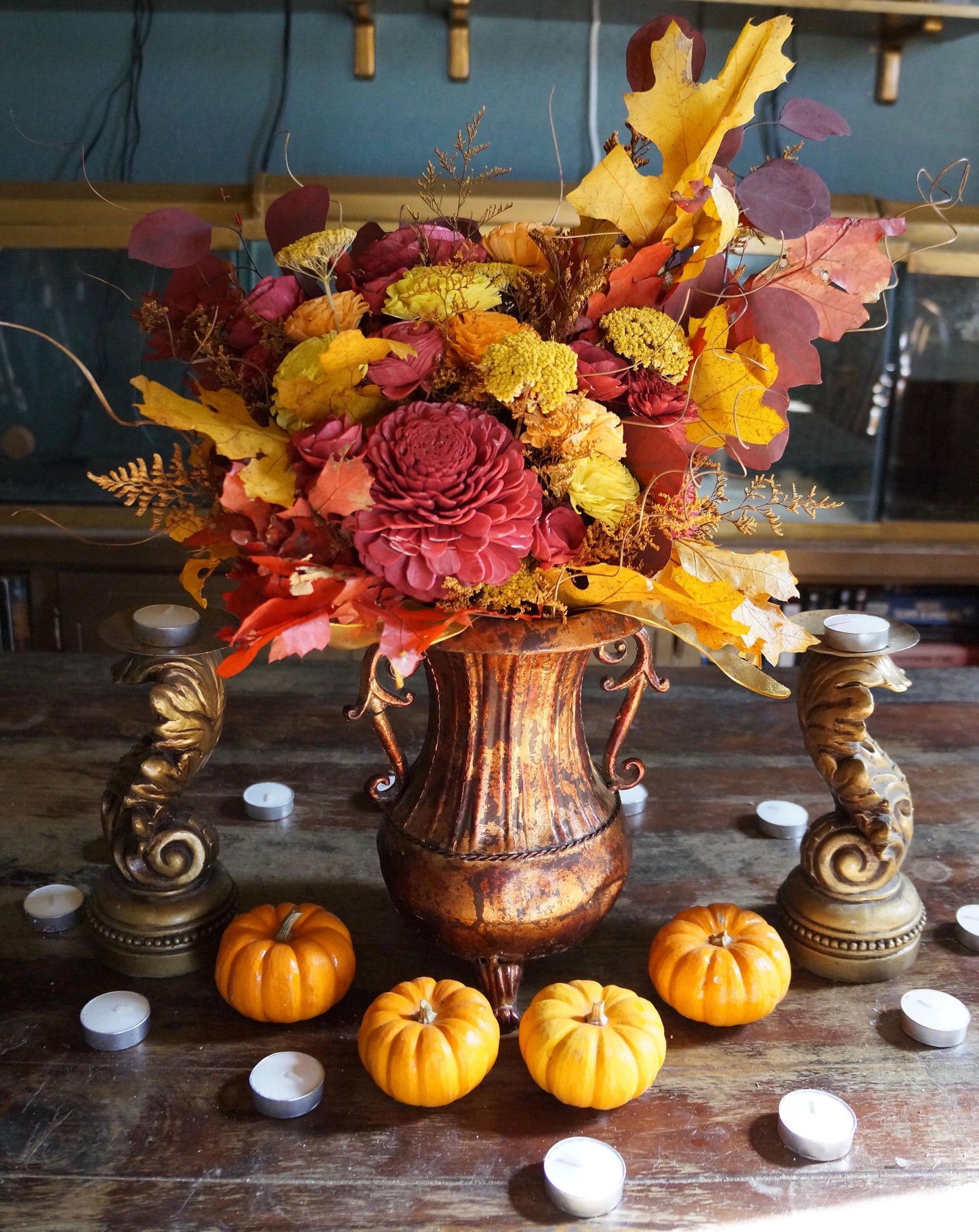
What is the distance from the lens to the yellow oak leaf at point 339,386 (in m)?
0.67

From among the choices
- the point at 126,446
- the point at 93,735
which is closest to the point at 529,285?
the point at 93,735

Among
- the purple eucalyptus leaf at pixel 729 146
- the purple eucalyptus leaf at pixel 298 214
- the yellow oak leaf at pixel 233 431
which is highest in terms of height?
the purple eucalyptus leaf at pixel 729 146

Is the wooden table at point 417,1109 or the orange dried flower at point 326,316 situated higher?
the orange dried flower at point 326,316

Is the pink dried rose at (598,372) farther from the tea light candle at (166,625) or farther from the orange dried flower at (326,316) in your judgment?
the tea light candle at (166,625)

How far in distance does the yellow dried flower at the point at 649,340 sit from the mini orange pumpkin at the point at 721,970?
0.44 metres

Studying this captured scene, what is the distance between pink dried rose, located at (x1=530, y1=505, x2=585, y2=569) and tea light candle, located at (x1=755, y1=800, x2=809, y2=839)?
1.74ft

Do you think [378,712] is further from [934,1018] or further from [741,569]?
[934,1018]

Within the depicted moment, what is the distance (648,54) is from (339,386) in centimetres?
33

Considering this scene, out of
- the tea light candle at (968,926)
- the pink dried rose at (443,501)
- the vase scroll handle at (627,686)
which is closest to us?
the pink dried rose at (443,501)

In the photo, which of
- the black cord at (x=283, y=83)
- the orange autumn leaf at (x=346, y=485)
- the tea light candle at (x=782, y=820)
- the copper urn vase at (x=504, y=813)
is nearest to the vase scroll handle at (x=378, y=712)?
the copper urn vase at (x=504, y=813)

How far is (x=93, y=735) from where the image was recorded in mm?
1327

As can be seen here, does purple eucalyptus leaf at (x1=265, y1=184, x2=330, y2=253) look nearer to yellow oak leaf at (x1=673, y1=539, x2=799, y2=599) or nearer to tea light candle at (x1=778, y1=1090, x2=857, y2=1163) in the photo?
yellow oak leaf at (x1=673, y1=539, x2=799, y2=599)

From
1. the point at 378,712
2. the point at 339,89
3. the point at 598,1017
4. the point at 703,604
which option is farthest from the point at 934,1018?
the point at 339,89

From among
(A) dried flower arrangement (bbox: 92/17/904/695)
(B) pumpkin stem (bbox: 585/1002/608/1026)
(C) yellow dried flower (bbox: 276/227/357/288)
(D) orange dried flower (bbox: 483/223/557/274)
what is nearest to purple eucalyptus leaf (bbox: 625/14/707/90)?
(A) dried flower arrangement (bbox: 92/17/904/695)
